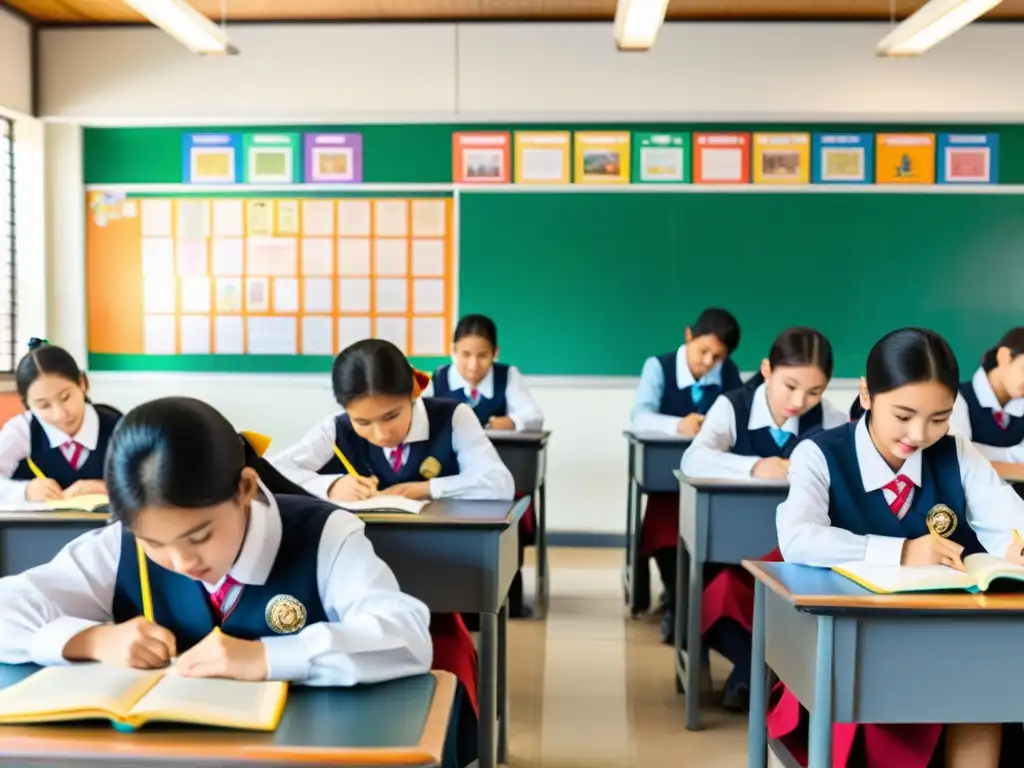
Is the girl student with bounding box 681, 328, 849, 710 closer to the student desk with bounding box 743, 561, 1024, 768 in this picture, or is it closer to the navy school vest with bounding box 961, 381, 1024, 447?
the navy school vest with bounding box 961, 381, 1024, 447

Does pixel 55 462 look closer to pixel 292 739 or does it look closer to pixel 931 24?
pixel 292 739

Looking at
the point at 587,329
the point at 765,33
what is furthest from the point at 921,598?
the point at 765,33

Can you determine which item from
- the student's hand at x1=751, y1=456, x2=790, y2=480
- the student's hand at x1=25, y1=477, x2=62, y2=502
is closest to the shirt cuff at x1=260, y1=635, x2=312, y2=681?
the student's hand at x1=25, y1=477, x2=62, y2=502

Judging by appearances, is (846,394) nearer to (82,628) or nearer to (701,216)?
(701,216)

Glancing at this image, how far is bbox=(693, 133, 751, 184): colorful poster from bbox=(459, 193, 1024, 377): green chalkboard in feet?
0.34

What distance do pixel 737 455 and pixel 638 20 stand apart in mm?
1975

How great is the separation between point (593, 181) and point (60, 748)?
478cm

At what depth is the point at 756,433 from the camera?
336 centimetres

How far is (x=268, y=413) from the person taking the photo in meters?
5.63

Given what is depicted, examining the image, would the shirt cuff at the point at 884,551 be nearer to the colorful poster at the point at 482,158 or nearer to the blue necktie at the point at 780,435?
the blue necktie at the point at 780,435

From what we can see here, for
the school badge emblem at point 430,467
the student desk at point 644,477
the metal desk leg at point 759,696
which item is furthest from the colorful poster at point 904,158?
the metal desk leg at point 759,696

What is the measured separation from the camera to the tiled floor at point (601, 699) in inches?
106

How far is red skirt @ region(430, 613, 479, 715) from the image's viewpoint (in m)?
2.11

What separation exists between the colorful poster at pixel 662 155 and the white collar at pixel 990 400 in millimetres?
2107
